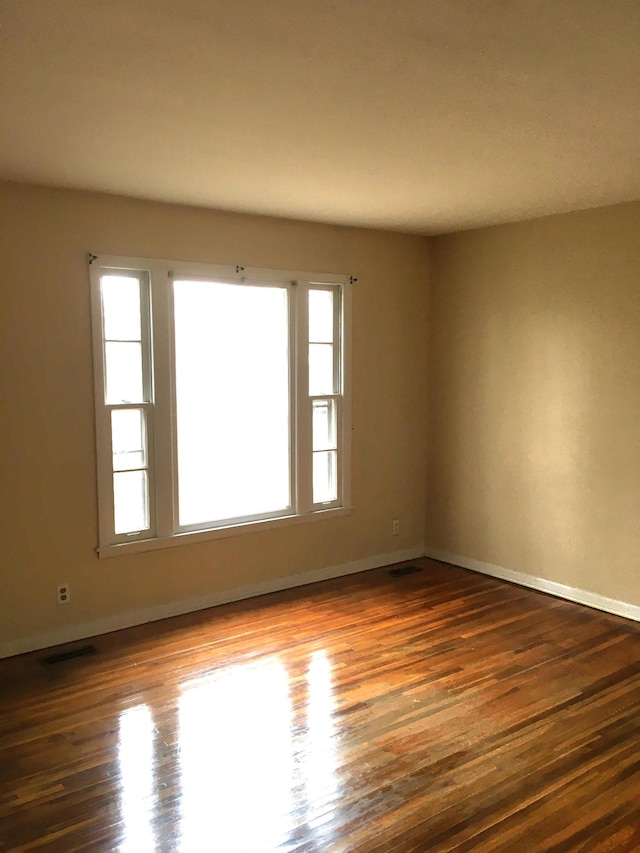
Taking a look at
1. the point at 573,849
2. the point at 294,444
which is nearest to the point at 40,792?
the point at 573,849

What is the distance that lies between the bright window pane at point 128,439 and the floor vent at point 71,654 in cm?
101

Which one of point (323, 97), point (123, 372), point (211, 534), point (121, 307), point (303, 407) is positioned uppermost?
point (323, 97)

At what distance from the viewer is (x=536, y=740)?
2951mm

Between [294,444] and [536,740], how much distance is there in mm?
2486

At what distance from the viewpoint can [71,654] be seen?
3.82 metres

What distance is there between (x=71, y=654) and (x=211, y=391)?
1752 millimetres

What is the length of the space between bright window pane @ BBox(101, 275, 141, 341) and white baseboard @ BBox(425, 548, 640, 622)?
293 cm

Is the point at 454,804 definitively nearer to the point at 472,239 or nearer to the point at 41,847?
the point at 41,847

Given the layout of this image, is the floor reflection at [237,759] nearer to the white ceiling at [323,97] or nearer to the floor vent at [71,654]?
the floor vent at [71,654]

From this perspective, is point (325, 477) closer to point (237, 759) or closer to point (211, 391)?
point (211, 391)

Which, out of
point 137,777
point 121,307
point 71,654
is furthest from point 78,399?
point 137,777

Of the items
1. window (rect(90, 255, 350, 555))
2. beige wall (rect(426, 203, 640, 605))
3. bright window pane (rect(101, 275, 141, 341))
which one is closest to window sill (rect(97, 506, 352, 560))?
window (rect(90, 255, 350, 555))

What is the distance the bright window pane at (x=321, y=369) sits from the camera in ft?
16.3

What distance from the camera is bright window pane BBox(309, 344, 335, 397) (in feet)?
16.3
